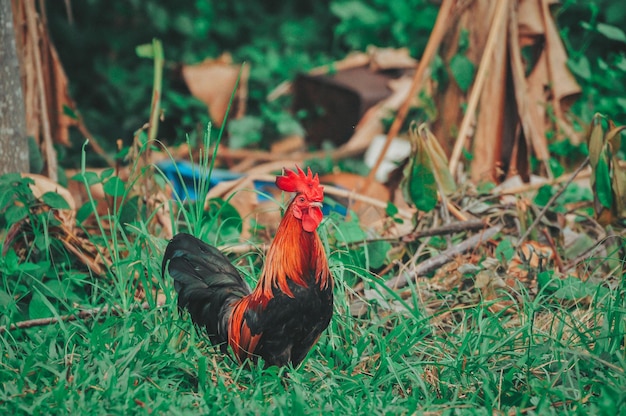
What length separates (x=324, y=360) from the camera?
9.76 feet

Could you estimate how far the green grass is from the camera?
253cm

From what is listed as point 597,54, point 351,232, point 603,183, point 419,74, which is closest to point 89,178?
point 351,232

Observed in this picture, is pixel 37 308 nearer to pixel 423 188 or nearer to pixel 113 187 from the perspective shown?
pixel 113 187

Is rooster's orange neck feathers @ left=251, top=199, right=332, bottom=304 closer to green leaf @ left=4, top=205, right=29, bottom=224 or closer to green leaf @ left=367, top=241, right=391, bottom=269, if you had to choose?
green leaf @ left=367, top=241, right=391, bottom=269

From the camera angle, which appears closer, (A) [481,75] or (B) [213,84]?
(A) [481,75]

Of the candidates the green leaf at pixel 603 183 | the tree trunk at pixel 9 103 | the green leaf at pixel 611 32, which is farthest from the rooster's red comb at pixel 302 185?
the green leaf at pixel 611 32

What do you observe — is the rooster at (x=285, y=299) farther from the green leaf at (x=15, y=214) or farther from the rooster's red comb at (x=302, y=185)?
the green leaf at (x=15, y=214)

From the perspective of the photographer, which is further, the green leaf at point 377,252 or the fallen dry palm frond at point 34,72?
the fallen dry palm frond at point 34,72

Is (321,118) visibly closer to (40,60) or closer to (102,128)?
(102,128)

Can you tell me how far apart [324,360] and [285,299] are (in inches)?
17.9

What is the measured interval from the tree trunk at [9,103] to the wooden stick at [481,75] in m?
2.11

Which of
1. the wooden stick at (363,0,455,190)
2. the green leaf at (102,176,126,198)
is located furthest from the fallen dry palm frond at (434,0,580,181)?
the green leaf at (102,176,126,198)

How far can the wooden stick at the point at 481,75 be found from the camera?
423cm

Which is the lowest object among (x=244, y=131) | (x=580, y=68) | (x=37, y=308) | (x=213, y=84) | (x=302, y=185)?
(x=244, y=131)
